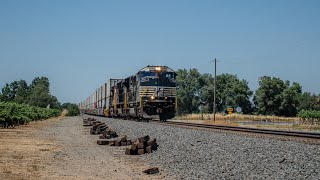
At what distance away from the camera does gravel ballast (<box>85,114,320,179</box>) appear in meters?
9.98

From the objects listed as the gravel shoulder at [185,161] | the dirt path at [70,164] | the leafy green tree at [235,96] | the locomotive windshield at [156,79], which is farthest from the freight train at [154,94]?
the leafy green tree at [235,96]

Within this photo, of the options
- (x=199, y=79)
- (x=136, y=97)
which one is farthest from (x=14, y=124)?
(x=199, y=79)

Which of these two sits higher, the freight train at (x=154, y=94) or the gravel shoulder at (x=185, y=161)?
the freight train at (x=154, y=94)

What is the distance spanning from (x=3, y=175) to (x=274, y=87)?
9843 centimetres

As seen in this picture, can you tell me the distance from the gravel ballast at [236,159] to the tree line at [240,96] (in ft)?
270

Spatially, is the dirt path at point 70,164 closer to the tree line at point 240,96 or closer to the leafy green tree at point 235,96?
the tree line at point 240,96

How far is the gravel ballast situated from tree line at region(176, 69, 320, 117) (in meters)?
82.2

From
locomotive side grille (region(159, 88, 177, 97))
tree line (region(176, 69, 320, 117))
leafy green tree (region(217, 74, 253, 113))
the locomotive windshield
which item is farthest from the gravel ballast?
leafy green tree (region(217, 74, 253, 113))

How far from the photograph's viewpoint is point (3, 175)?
10.6 m

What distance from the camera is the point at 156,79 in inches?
1385

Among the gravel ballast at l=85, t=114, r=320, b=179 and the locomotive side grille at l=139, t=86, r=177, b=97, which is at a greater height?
the locomotive side grille at l=139, t=86, r=177, b=97

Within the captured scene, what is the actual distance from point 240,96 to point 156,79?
259ft

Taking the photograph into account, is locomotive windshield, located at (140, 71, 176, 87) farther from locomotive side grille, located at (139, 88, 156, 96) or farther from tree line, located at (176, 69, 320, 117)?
tree line, located at (176, 69, 320, 117)

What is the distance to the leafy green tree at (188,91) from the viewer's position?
11856cm
